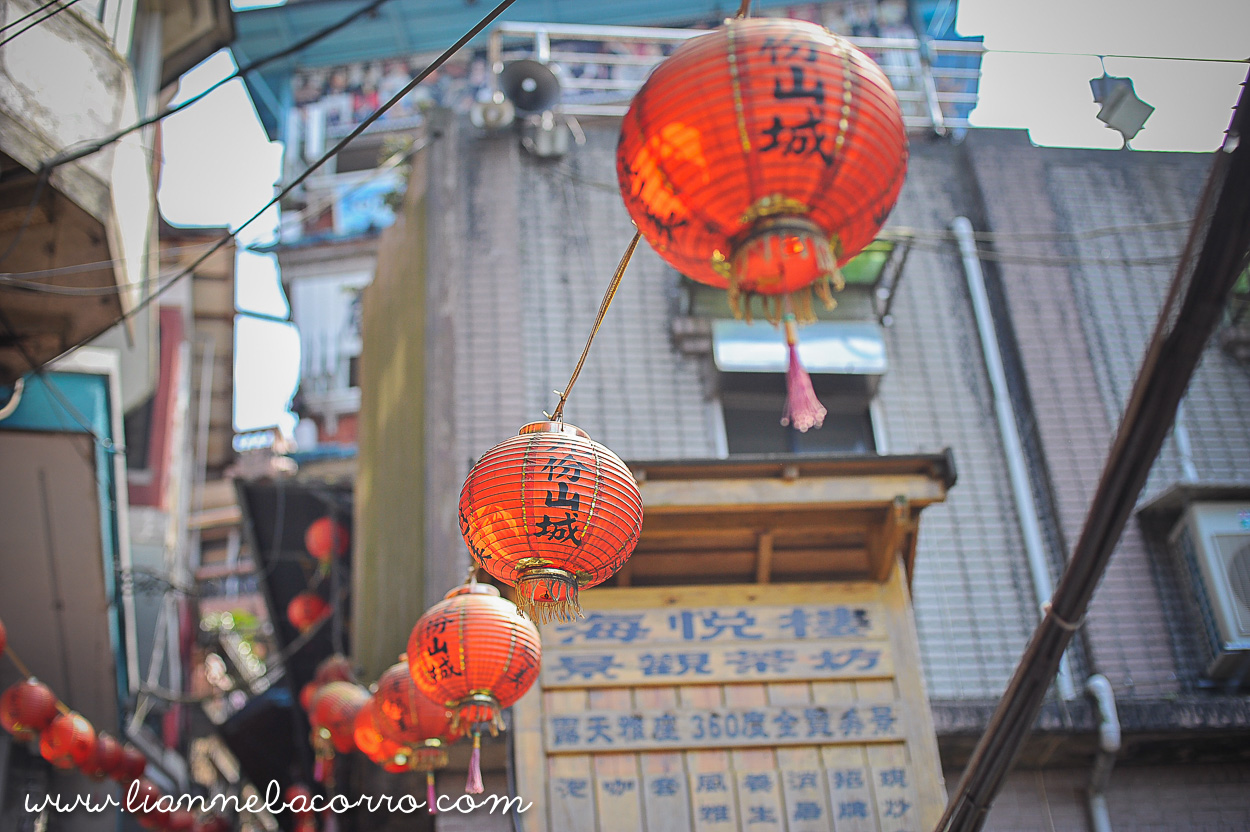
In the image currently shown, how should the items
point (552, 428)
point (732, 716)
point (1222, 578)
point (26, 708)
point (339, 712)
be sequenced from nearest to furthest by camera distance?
point (552, 428) → point (732, 716) → point (1222, 578) → point (339, 712) → point (26, 708)

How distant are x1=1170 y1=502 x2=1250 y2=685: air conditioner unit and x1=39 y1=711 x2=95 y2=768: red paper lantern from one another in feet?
42.1

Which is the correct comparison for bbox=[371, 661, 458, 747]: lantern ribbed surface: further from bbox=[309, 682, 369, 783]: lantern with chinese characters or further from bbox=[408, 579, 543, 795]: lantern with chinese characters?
bbox=[309, 682, 369, 783]: lantern with chinese characters

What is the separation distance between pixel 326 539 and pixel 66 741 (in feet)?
14.1

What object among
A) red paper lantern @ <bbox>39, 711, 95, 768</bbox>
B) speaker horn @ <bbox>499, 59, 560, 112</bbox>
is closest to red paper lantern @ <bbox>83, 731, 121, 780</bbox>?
red paper lantern @ <bbox>39, 711, 95, 768</bbox>

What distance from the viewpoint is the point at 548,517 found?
4742mm

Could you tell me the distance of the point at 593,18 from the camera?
22.3 metres

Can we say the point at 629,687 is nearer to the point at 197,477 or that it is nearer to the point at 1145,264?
the point at 1145,264

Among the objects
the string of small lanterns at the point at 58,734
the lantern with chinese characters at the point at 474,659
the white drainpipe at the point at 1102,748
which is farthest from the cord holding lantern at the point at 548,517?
the string of small lanterns at the point at 58,734

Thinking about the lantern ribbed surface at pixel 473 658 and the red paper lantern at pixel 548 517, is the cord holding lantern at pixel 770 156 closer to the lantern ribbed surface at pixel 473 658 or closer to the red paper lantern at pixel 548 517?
the red paper lantern at pixel 548 517

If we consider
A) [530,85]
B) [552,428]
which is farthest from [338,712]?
[530,85]

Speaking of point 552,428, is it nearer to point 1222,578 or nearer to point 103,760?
point 1222,578

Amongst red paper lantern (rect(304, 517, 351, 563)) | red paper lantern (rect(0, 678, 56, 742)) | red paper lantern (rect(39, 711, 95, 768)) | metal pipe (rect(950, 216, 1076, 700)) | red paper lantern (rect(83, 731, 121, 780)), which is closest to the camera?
metal pipe (rect(950, 216, 1076, 700))

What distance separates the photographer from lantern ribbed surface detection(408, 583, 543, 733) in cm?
637

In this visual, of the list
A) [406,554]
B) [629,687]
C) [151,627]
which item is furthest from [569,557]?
[151,627]
